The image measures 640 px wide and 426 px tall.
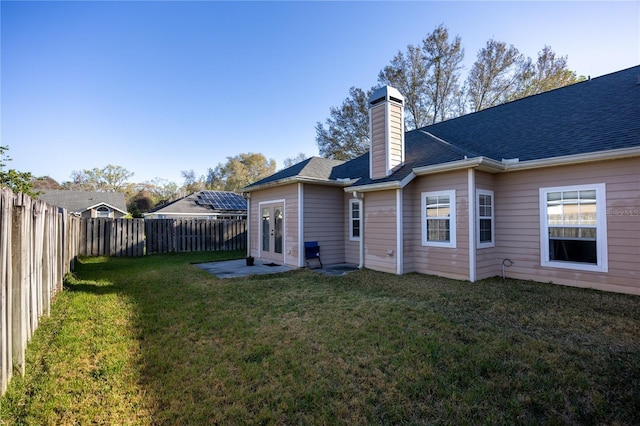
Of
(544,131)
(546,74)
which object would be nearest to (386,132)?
A: (544,131)

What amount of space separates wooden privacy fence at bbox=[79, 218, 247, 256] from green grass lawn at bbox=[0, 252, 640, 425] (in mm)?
7482

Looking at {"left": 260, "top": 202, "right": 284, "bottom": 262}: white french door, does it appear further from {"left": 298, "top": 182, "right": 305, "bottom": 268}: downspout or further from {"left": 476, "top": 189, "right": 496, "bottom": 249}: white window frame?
{"left": 476, "top": 189, "right": 496, "bottom": 249}: white window frame

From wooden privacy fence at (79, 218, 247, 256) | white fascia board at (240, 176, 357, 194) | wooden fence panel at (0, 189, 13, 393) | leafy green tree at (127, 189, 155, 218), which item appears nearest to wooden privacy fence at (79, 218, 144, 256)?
wooden privacy fence at (79, 218, 247, 256)

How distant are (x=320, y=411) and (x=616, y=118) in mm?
8308

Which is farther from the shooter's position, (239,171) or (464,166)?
(239,171)

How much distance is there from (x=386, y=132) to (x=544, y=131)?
3.78 m

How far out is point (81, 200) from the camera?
2731cm

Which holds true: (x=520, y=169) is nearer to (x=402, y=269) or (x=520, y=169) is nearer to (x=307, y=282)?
(x=402, y=269)

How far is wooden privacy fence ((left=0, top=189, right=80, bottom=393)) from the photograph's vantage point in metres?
2.37

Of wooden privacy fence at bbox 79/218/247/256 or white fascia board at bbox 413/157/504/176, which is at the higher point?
white fascia board at bbox 413/157/504/176

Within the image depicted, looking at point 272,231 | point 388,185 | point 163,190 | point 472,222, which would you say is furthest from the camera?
point 163,190

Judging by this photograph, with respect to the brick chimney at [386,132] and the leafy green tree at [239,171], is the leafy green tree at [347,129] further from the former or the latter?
the leafy green tree at [239,171]

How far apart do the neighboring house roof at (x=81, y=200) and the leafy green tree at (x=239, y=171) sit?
18209 millimetres

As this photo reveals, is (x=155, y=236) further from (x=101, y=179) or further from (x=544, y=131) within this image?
(x=101, y=179)
